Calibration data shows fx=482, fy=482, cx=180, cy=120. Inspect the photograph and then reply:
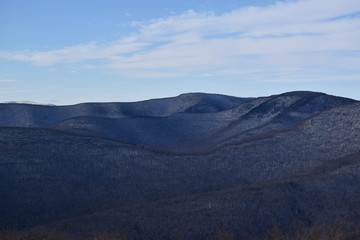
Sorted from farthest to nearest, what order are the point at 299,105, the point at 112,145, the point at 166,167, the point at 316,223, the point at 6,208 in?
the point at 299,105 → the point at 112,145 → the point at 166,167 → the point at 6,208 → the point at 316,223

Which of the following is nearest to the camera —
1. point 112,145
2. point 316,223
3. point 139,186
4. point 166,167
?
point 316,223

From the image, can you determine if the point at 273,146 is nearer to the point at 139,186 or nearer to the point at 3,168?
the point at 139,186

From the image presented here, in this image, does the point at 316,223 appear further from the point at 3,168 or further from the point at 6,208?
the point at 3,168

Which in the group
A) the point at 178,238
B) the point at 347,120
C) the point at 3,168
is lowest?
the point at 178,238

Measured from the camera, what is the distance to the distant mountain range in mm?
26500

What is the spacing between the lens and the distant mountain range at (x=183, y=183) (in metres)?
26.5

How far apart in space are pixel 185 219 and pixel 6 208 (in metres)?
11.7

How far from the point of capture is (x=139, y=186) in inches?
1393

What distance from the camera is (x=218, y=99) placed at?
390 feet

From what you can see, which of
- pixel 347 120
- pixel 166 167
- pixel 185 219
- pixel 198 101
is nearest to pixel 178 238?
pixel 185 219

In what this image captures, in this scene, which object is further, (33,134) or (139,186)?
(33,134)

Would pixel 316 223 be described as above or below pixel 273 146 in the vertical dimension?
below

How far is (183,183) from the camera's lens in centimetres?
3659

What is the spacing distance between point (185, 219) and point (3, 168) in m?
17.2
